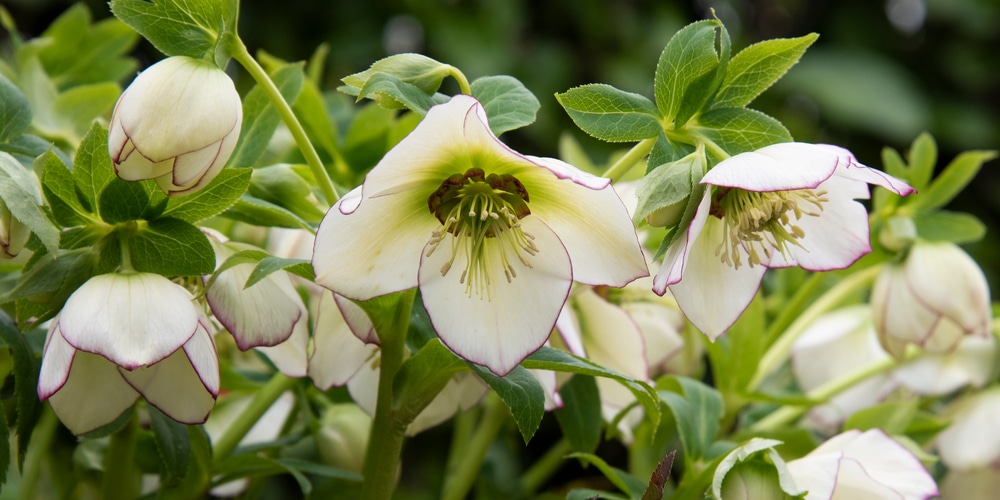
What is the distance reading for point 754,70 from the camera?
1.41ft

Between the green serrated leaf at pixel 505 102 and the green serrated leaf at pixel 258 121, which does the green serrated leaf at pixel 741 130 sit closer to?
the green serrated leaf at pixel 505 102

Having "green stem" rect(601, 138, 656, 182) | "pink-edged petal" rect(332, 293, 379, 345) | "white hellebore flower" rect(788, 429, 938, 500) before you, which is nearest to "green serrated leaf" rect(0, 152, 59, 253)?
"pink-edged petal" rect(332, 293, 379, 345)

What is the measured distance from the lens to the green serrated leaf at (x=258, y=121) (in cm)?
48

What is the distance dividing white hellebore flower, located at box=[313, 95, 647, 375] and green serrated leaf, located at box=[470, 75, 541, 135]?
0.06 feet

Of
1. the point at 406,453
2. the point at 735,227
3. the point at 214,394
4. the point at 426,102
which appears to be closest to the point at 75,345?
the point at 214,394

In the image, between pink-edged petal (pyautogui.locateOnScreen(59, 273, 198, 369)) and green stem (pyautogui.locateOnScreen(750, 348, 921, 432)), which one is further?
green stem (pyautogui.locateOnScreen(750, 348, 921, 432))

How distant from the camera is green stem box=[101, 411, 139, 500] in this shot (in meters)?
0.49

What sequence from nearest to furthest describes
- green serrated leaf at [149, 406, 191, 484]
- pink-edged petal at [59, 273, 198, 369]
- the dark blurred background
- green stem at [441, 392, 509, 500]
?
pink-edged petal at [59, 273, 198, 369] → green serrated leaf at [149, 406, 191, 484] → green stem at [441, 392, 509, 500] → the dark blurred background

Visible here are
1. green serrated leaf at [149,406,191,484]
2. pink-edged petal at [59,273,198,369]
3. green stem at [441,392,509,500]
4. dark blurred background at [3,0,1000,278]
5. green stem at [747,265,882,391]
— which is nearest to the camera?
pink-edged petal at [59,273,198,369]

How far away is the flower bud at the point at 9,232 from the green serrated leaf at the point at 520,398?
7.1 inches

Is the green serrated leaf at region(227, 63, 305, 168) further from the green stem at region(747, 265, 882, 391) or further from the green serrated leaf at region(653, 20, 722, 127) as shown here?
the green stem at region(747, 265, 882, 391)

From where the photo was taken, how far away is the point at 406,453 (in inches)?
50.1

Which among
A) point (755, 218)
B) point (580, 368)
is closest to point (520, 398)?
point (580, 368)

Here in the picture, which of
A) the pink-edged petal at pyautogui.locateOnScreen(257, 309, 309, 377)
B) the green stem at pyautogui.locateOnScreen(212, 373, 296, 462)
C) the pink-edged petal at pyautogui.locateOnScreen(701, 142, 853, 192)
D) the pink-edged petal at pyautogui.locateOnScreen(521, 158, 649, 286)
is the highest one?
the pink-edged petal at pyautogui.locateOnScreen(701, 142, 853, 192)
